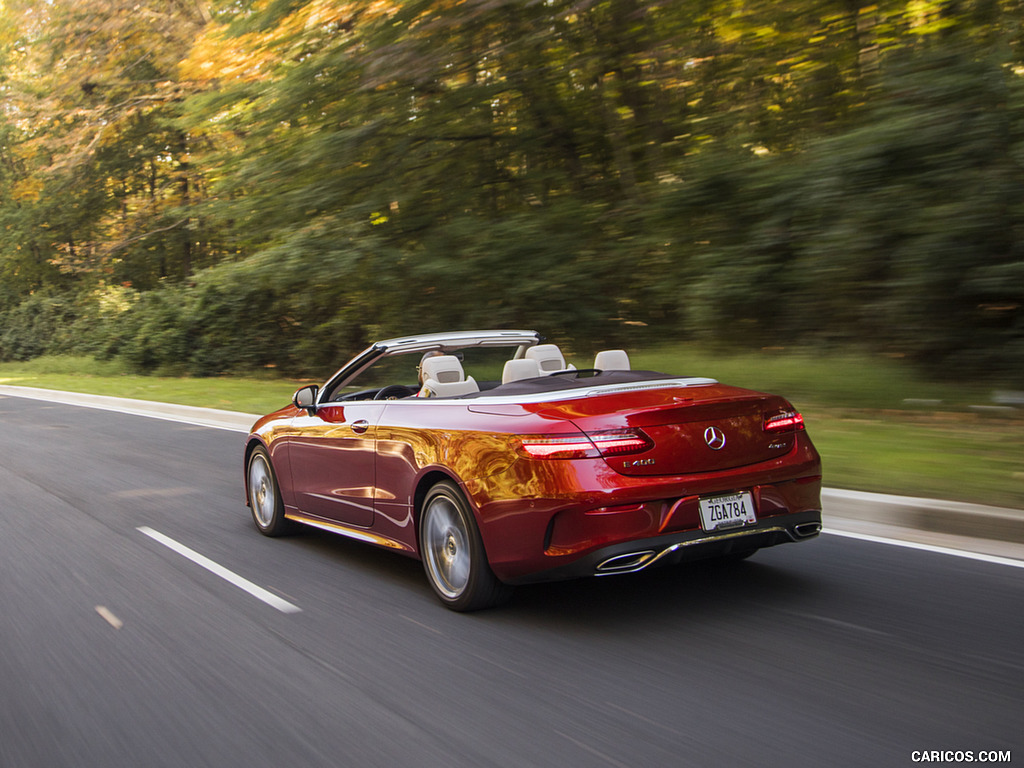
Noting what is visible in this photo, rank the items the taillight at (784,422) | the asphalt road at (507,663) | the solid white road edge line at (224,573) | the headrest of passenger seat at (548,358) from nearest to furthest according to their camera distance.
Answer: the asphalt road at (507,663) → the taillight at (784,422) → the solid white road edge line at (224,573) → the headrest of passenger seat at (548,358)

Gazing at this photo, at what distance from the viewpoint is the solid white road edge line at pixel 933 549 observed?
5707 millimetres

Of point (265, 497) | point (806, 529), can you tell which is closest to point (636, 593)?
point (806, 529)

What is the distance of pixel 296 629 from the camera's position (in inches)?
200

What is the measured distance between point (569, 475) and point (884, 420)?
7305 millimetres

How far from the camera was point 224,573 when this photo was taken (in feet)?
20.8

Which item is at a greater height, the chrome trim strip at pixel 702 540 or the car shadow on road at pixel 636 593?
the chrome trim strip at pixel 702 540

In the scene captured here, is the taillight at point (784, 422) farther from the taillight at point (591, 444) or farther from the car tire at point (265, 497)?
the car tire at point (265, 497)

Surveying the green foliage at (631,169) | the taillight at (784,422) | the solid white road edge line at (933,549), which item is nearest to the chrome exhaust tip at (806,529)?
the taillight at (784,422)

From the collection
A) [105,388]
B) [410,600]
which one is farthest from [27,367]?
[410,600]

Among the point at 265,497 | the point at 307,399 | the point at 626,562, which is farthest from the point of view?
the point at 265,497

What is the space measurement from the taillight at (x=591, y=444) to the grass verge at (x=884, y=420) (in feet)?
11.0

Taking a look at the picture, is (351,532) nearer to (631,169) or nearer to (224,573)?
(224,573)

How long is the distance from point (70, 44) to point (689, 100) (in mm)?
22919

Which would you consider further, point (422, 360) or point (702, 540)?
point (422, 360)
